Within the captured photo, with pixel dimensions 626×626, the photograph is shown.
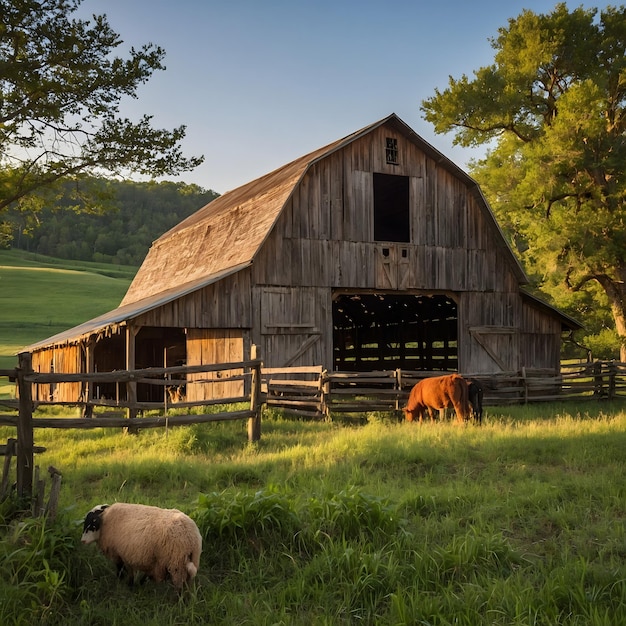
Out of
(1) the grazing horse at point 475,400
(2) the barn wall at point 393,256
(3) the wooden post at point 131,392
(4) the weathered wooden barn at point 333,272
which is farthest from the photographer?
(2) the barn wall at point 393,256

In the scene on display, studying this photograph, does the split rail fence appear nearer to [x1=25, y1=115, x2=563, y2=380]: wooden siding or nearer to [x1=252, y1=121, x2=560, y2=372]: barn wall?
[x1=25, y1=115, x2=563, y2=380]: wooden siding

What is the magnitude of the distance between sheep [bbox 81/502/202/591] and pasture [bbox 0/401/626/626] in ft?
0.59

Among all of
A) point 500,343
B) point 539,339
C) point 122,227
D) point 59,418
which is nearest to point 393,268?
point 500,343

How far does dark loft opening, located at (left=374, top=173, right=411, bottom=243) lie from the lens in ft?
70.5

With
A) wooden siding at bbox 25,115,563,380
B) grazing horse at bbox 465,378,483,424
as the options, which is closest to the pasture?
grazing horse at bbox 465,378,483,424

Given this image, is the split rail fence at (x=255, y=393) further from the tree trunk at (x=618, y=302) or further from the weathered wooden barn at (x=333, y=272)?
the tree trunk at (x=618, y=302)

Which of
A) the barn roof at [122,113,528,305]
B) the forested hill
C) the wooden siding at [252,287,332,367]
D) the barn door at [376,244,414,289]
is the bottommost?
the wooden siding at [252,287,332,367]

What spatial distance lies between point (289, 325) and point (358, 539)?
12311mm

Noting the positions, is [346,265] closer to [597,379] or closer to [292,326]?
[292,326]

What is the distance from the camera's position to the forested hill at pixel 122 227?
111562 millimetres

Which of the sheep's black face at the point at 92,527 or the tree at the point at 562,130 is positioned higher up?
the tree at the point at 562,130

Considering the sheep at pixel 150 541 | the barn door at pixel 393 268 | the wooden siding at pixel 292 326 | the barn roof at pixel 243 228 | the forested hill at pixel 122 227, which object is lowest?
the sheep at pixel 150 541

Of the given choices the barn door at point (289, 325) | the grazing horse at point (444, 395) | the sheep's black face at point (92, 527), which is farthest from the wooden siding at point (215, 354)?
the sheep's black face at point (92, 527)

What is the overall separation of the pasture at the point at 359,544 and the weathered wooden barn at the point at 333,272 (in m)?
8.30
